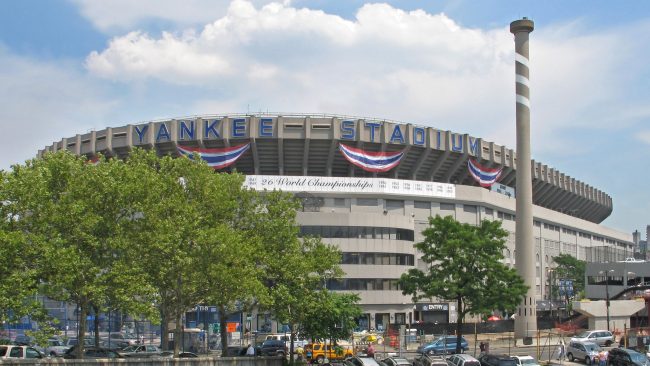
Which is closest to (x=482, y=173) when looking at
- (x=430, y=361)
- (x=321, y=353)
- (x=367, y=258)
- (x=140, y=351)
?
(x=367, y=258)

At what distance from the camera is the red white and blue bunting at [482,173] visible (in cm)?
11831

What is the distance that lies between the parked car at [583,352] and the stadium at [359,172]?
135ft

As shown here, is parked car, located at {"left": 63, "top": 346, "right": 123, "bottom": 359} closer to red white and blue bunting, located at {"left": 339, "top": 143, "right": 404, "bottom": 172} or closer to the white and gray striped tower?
the white and gray striped tower

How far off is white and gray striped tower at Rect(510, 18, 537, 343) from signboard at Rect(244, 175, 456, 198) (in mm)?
21072

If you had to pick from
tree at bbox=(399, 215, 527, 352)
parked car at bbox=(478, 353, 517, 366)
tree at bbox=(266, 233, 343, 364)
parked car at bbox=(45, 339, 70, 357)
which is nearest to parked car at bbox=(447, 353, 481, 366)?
parked car at bbox=(478, 353, 517, 366)

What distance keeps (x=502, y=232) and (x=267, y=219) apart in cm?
2224

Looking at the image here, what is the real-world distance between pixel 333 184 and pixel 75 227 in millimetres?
64516

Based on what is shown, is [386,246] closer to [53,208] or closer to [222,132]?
[222,132]

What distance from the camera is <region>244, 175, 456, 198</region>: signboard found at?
103 metres

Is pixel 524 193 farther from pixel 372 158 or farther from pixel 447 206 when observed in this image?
pixel 372 158

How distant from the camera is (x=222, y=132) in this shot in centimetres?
10500

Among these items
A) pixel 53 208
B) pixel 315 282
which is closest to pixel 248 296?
pixel 315 282

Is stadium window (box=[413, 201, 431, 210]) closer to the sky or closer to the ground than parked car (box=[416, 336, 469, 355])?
closer to the sky

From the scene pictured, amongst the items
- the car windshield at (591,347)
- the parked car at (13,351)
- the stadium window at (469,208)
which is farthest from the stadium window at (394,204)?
the parked car at (13,351)
